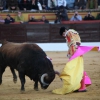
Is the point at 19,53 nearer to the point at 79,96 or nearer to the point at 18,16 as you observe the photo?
the point at 79,96

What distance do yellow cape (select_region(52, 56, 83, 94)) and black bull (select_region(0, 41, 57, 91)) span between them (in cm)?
→ 38

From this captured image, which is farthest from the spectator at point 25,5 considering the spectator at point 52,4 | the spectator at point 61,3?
the spectator at point 61,3

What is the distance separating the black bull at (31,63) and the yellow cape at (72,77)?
38cm

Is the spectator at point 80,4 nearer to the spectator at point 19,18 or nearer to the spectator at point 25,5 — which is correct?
the spectator at point 25,5

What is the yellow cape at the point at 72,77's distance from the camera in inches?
316

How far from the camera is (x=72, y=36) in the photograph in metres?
8.29

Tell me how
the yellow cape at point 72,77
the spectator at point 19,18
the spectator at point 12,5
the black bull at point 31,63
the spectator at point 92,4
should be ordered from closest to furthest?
the black bull at point 31,63, the yellow cape at point 72,77, the spectator at point 19,18, the spectator at point 12,5, the spectator at point 92,4

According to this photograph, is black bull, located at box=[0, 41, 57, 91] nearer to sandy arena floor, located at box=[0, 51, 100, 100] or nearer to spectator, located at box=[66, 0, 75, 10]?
sandy arena floor, located at box=[0, 51, 100, 100]

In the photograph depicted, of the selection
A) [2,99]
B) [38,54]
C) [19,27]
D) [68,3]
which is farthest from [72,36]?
[68,3]

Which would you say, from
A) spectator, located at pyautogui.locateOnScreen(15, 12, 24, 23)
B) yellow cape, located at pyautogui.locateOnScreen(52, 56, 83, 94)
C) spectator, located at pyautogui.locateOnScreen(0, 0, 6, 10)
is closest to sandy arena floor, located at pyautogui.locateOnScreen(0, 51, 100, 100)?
yellow cape, located at pyautogui.locateOnScreen(52, 56, 83, 94)

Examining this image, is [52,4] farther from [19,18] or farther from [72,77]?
[72,77]

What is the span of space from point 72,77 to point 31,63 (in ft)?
2.58

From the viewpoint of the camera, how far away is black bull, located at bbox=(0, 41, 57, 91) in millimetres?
7809

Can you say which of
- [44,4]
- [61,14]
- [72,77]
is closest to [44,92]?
[72,77]
